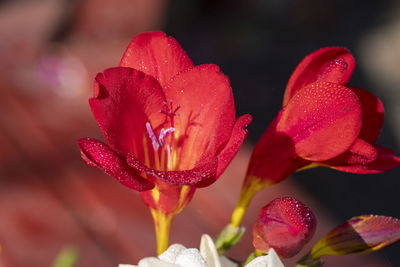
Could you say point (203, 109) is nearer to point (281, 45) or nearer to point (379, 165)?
point (379, 165)

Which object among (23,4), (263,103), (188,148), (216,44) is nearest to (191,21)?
(216,44)

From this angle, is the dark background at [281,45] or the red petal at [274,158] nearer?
the red petal at [274,158]

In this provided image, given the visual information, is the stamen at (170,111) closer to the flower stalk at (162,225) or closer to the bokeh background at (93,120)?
the flower stalk at (162,225)

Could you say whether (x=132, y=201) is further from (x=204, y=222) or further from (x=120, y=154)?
(x=120, y=154)

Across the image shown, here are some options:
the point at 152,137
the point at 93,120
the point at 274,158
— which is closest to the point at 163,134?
the point at 152,137

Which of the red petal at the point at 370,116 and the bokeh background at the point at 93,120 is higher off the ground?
the red petal at the point at 370,116

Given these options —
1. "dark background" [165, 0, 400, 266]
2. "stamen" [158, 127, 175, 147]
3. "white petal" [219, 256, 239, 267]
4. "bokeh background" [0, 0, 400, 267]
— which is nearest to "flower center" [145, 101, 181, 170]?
"stamen" [158, 127, 175, 147]

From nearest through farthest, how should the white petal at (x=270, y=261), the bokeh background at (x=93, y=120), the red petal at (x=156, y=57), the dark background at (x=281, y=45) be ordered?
the white petal at (x=270, y=261)
the red petal at (x=156, y=57)
the bokeh background at (x=93, y=120)
the dark background at (x=281, y=45)

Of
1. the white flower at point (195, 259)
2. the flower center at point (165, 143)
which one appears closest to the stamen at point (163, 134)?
the flower center at point (165, 143)
